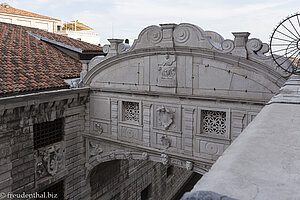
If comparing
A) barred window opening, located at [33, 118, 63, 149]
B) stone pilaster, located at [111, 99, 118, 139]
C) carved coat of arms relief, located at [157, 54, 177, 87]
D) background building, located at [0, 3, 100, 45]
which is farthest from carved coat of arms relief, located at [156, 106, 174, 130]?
background building, located at [0, 3, 100, 45]

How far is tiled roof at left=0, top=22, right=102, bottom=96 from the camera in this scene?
30.6 ft

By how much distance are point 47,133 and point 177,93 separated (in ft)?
15.9

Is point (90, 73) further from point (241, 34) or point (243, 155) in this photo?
point (243, 155)

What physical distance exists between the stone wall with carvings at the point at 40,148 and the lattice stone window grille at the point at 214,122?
485 centimetres

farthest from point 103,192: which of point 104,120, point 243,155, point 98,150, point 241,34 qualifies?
point 243,155

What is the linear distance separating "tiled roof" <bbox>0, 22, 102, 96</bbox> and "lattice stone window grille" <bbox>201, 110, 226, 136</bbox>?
17.6 ft

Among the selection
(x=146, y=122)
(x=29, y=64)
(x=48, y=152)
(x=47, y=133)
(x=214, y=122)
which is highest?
(x=29, y=64)

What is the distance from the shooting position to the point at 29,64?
11.1 m

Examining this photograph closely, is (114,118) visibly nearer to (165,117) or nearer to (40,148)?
(165,117)

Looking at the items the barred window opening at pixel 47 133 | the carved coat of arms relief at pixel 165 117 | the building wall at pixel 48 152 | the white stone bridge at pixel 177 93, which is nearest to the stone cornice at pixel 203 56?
the white stone bridge at pixel 177 93

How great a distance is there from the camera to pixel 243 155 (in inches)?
79.8

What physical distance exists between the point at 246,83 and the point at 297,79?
2047mm

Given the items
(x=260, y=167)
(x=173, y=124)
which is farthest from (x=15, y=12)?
(x=260, y=167)

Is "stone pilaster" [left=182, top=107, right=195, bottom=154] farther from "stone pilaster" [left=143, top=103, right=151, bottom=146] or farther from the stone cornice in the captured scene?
the stone cornice
